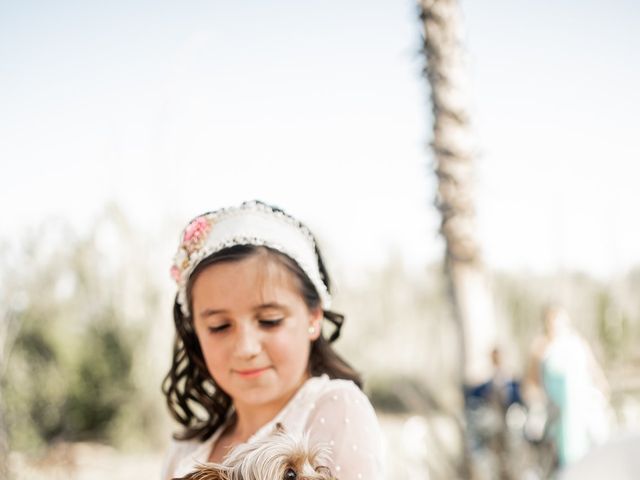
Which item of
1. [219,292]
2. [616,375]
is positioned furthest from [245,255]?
[616,375]

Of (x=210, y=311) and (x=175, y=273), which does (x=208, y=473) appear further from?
(x=175, y=273)

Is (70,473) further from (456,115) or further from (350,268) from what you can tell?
(350,268)

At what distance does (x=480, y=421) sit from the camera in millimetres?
5871

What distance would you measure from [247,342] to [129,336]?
10.4 m

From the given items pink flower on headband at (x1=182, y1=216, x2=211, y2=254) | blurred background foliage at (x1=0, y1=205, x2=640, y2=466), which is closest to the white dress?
pink flower on headband at (x1=182, y1=216, x2=211, y2=254)

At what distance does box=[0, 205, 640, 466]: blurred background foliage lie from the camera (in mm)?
10227

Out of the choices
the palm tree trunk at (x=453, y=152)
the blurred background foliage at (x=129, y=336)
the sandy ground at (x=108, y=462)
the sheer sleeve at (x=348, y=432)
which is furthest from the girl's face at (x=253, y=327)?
the blurred background foliage at (x=129, y=336)

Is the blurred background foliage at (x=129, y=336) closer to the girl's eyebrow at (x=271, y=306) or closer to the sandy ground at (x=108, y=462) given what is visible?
the sandy ground at (x=108, y=462)

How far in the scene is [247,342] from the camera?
1482 millimetres

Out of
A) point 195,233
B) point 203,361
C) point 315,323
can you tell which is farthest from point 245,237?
point 203,361

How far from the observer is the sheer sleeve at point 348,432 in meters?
1.39

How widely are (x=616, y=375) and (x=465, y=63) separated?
6.68 metres

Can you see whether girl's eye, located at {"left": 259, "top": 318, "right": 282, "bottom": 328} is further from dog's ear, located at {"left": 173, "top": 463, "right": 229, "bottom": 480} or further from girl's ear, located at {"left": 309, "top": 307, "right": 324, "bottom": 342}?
dog's ear, located at {"left": 173, "top": 463, "right": 229, "bottom": 480}

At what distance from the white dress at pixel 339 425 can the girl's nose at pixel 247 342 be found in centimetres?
17
